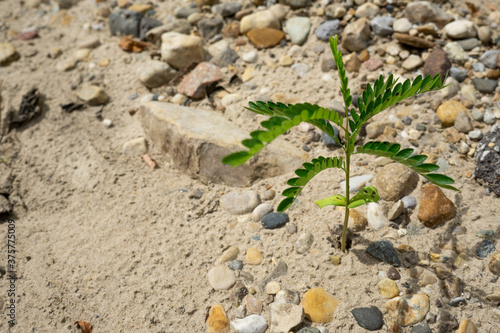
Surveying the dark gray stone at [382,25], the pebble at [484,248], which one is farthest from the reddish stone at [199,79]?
the pebble at [484,248]

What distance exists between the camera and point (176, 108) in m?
2.82

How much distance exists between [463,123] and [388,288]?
1.24 m

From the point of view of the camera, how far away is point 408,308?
5.80 feet

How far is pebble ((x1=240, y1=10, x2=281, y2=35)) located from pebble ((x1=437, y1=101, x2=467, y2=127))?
5.04 ft

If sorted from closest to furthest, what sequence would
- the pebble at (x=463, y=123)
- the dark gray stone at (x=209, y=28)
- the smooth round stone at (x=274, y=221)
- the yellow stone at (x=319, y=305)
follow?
the yellow stone at (x=319, y=305), the smooth round stone at (x=274, y=221), the pebble at (x=463, y=123), the dark gray stone at (x=209, y=28)

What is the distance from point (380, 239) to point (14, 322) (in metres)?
1.94

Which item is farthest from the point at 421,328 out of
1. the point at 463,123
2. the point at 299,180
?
the point at 463,123

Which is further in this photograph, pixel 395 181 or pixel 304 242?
pixel 395 181

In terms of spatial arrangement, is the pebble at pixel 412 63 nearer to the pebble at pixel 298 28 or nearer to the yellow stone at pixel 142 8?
the pebble at pixel 298 28

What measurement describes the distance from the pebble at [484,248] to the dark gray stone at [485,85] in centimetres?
118

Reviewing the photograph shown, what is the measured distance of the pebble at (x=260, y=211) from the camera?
2.23 metres

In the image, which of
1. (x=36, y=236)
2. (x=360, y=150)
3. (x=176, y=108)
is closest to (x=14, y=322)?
(x=36, y=236)

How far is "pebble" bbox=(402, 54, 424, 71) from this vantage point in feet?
9.19

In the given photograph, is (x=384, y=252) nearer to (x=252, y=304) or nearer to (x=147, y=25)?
(x=252, y=304)
